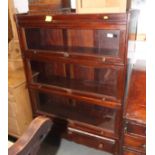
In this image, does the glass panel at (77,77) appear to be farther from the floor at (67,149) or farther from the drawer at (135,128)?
the floor at (67,149)

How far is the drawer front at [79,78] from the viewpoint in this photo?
153cm

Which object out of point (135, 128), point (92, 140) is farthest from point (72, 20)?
point (92, 140)

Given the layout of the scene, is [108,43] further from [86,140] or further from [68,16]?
[86,140]

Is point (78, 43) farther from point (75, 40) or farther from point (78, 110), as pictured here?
point (78, 110)

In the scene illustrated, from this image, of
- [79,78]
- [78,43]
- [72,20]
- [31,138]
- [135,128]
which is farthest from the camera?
[79,78]

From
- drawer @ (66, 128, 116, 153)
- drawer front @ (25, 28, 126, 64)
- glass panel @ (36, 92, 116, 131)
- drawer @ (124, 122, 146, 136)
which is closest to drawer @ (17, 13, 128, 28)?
drawer front @ (25, 28, 126, 64)

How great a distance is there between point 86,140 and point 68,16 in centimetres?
113

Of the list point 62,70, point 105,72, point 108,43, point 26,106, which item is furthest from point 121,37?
point 26,106

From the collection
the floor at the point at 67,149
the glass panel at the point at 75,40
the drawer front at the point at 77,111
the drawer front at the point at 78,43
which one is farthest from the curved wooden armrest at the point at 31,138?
the floor at the point at 67,149

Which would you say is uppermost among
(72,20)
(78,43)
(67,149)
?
(72,20)

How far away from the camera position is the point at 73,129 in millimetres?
1743

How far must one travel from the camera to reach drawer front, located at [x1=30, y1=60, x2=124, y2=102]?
153 centimetres

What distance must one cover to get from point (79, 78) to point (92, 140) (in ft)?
1.96

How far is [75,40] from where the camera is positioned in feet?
5.33
